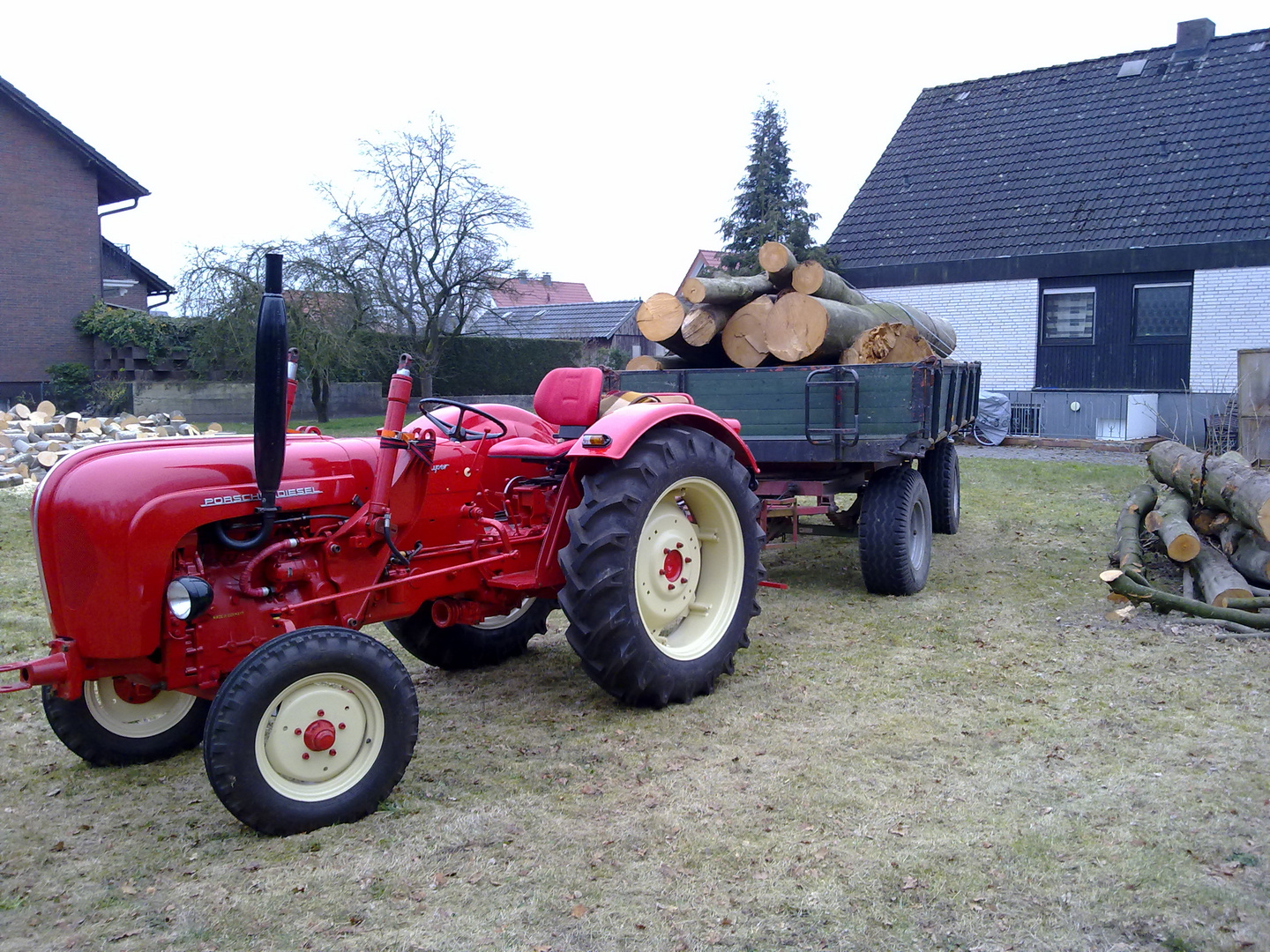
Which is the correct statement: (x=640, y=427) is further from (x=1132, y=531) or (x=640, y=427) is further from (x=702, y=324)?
(x=1132, y=531)

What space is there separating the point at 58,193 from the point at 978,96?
20.9 m

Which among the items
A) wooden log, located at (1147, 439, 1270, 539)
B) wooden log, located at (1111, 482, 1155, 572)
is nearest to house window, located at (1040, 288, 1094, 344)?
wooden log, located at (1147, 439, 1270, 539)

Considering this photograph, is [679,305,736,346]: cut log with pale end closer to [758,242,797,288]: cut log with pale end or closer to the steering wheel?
[758,242,797,288]: cut log with pale end

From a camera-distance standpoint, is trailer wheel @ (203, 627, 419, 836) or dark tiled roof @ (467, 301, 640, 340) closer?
trailer wheel @ (203, 627, 419, 836)

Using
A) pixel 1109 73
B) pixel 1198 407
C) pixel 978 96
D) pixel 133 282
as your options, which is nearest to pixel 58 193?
pixel 133 282

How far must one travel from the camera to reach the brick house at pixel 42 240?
78.2 feet

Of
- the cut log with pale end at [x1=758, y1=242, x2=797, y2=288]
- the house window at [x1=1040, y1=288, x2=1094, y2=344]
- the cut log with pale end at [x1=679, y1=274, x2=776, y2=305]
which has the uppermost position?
the house window at [x1=1040, y1=288, x2=1094, y2=344]

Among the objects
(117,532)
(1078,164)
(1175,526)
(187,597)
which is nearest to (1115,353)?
(1078,164)

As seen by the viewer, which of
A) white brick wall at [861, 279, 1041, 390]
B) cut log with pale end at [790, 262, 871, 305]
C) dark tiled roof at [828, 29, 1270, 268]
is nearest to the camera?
cut log with pale end at [790, 262, 871, 305]

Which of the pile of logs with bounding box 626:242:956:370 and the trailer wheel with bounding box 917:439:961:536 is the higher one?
the pile of logs with bounding box 626:242:956:370

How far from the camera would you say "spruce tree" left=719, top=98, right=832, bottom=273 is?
2206 cm

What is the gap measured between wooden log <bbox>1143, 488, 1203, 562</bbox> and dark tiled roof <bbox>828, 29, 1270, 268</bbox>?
10961 mm

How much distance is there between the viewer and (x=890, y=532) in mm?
6418

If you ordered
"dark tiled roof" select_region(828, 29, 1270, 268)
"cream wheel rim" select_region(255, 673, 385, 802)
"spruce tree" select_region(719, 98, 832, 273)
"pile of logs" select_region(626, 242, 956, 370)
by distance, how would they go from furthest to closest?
"spruce tree" select_region(719, 98, 832, 273) → "dark tiled roof" select_region(828, 29, 1270, 268) → "pile of logs" select_region(626, 242, 956, 370) → "cream wheel rim" select_region(255, 673, 385, 802)
